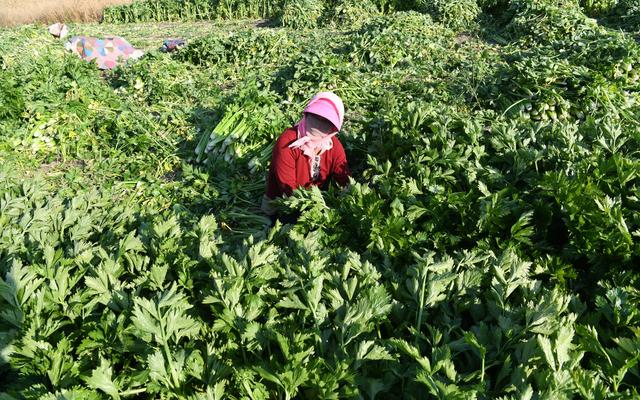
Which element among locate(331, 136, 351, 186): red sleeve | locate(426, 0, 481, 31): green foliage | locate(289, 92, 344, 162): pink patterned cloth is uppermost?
locate(426, 0, 481, 31): green foliage

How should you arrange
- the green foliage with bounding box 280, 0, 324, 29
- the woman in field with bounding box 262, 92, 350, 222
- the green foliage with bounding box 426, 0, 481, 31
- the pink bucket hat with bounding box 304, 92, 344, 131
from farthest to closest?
the green foliage with bounding box 280, 0, 324, 29, the green foliage with bounding box 426, 0, 481, 31, the woman in field with bounding box 262, 92, 350, 222, the pink bucket hat with bounding box 304, 92, 344, 131

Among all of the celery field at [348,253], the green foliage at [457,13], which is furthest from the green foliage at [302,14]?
the celery field at [348,253]

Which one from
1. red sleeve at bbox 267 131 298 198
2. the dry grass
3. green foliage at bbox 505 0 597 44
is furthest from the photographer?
the dry grass

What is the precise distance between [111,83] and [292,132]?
20.0ft

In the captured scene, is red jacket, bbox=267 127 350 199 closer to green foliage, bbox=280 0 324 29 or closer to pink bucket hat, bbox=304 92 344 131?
pink bucket hat, bbox=304 92 344 131

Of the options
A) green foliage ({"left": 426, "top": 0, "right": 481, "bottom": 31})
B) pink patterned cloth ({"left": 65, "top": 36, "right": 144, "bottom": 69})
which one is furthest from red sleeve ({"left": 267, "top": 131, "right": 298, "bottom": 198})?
green foliage ({"left": 426, "top": 0, "right": 481, "bottom": 31})

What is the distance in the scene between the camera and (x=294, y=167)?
4363mm

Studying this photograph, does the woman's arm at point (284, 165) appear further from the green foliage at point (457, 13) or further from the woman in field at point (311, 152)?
the green foliage at point (457, 13)

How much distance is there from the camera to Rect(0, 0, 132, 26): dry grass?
2045 cm

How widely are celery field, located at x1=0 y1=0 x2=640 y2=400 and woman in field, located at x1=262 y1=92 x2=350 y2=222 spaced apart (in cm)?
45

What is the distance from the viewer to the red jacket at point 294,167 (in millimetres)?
4324

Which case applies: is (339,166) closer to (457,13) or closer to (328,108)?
(328,108)

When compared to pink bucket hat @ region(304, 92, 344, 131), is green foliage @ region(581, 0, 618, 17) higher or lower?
higher

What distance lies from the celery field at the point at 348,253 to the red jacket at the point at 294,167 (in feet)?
1.27
